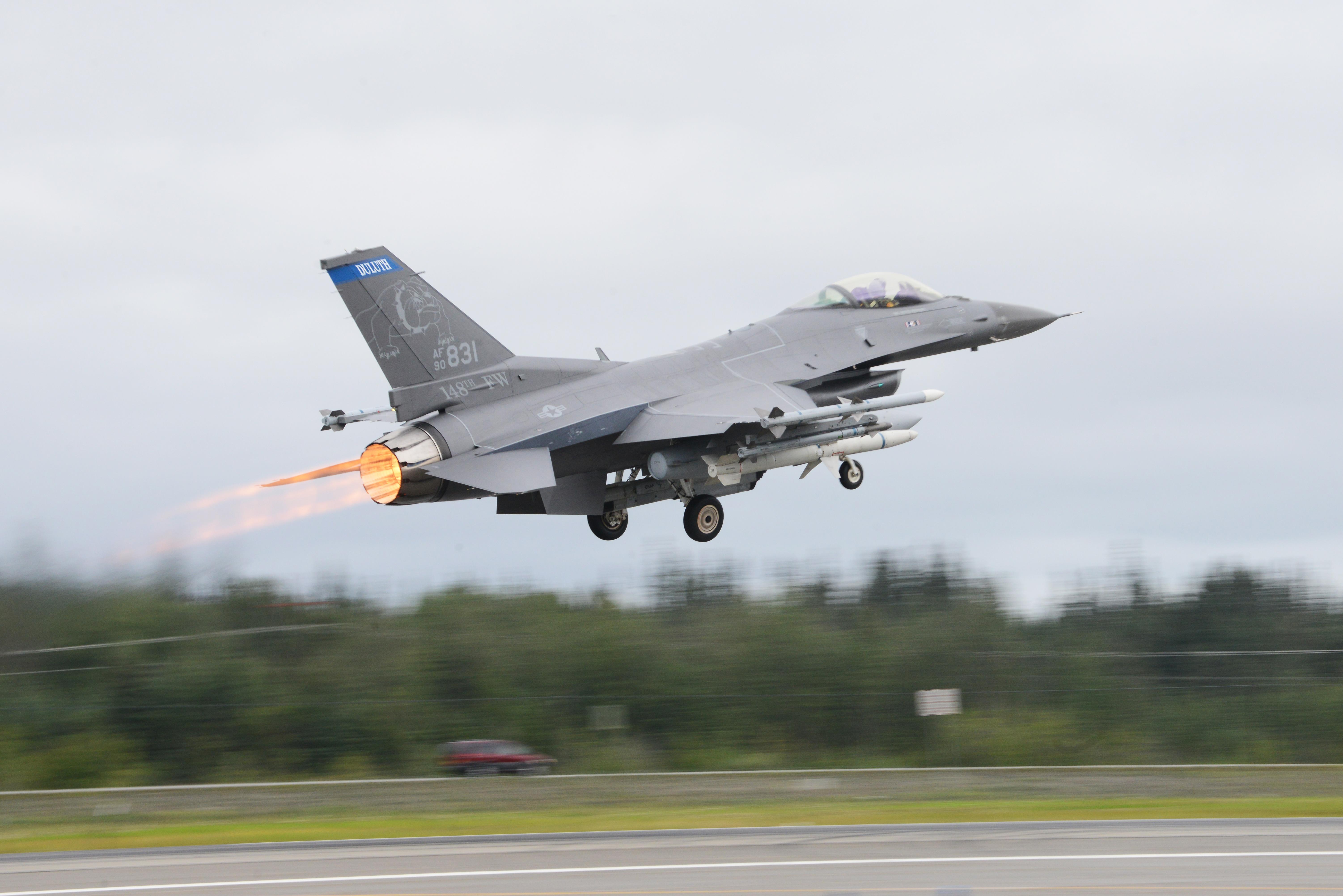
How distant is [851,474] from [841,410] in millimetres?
2042

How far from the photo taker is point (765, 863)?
496 inches

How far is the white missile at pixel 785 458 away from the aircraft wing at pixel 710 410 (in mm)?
676

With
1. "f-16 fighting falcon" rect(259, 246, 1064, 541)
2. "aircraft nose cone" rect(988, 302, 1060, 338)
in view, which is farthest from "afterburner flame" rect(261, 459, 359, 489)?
"aircraft nose cone" rect(988, 302, 1060, 338)

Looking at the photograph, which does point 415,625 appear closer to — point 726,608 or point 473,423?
point 726,608

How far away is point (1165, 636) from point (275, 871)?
3042 cm

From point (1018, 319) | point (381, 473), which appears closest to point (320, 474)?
point (381, 473)

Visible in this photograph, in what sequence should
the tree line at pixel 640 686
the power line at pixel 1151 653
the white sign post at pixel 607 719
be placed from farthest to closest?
the white sign post at pixel 607 719 → the power line at pixel 1151 653 → the tree line at pixel 640 686

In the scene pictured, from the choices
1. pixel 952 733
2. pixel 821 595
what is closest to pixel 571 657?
pixel 821 595

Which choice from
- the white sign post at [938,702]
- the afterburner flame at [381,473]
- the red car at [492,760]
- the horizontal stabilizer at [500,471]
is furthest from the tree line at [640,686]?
the horizontal stabilizer at [500,471]

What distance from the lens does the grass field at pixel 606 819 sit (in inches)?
628

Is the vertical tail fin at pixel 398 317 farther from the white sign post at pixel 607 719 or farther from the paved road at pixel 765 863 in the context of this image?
the white sign post at pixel 607 719

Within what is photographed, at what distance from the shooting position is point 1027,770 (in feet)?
74.6

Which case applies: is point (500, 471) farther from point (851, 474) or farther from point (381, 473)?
point (851, 474)

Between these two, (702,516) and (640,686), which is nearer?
(702,516)
